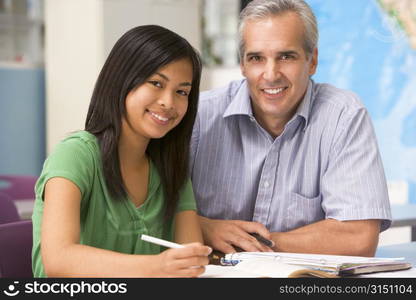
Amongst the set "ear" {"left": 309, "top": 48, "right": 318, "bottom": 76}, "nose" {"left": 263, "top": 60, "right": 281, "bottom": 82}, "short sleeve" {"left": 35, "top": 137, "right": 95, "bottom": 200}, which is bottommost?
"short sleeve" {"left": 35, "top": 137, "right": 95, "bottom": 200}

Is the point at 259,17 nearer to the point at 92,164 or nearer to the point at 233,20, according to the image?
the point at 92,164

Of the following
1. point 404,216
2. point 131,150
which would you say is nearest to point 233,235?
point 131,150

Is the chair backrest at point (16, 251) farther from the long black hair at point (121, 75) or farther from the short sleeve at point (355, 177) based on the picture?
the short sleeve at point (355, 177)

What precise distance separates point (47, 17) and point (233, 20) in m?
4.38

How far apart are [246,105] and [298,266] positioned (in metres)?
0.85

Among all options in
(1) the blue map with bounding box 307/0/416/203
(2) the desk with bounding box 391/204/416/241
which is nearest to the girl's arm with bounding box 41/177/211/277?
(2) the desk with bounding box 391/204/416/241

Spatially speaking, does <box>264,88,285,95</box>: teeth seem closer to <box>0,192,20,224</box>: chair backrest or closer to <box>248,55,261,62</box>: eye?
<box>248,55,261,62</box>: eye

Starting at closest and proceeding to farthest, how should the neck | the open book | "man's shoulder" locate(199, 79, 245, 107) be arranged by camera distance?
the open book < the neck < "man's shoulder" locate(199, 79, 245, 107)

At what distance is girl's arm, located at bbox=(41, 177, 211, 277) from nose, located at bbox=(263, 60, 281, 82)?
784 millimetres

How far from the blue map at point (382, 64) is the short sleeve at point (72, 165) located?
281cm

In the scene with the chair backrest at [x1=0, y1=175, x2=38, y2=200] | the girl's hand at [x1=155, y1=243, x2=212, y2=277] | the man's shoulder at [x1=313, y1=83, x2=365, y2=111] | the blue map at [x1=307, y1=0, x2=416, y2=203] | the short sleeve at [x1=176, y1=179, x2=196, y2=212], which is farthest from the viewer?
the blue map at [x1=307, y1=0, x2=416, y2=203]

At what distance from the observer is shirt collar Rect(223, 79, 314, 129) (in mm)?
2141

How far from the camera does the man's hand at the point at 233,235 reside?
6.28ft

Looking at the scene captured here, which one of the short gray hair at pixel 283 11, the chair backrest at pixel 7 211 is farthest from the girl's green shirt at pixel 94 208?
the chair backrest at pixel 7 211
